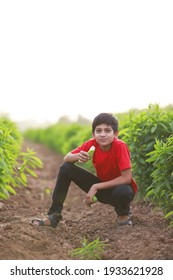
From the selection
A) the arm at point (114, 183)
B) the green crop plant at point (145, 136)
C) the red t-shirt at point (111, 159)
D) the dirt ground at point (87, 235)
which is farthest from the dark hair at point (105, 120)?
the green crop plant at point (145, 136)

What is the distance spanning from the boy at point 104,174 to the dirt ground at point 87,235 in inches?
9.1

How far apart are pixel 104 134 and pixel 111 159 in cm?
29

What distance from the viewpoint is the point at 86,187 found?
201 inches

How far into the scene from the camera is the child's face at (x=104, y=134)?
4766mm

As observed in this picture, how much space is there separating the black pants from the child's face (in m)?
0.42

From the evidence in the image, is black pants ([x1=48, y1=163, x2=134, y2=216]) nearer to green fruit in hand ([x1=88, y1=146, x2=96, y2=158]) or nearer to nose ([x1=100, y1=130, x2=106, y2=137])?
green fruit in hand ([x1=88, y1=146, x2=96, y2=158])

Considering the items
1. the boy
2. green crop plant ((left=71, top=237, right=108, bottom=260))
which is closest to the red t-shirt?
the boy

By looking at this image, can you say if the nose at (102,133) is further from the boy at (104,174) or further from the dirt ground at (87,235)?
the dirt ground at (87,235)

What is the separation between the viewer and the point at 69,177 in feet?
16.3

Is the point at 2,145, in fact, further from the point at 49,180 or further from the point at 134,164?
the point at 49,180

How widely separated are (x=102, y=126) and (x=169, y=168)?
2.73ft

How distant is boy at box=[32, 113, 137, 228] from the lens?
4773 mm

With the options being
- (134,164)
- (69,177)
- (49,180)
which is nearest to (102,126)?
(69,177)
